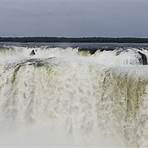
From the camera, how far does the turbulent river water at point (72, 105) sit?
557 inches

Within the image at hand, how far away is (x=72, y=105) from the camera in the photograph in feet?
50.9

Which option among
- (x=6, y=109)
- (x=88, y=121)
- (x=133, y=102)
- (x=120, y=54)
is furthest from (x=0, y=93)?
(x=120, y=54)

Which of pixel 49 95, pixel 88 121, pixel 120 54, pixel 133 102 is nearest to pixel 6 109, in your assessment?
pixel 49 95

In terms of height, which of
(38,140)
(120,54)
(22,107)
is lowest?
(38,140)

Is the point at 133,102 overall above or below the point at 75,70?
below

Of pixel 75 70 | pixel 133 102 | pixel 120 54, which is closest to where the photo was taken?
pixel 133 102

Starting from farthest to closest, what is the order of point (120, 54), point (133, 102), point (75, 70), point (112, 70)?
point (120, 54) < point (75, 70) < point (112, 70) < point (133, 102)

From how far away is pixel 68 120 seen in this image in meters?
15.4

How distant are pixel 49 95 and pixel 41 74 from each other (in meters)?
0.73

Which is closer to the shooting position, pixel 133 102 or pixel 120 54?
pixel 133 102

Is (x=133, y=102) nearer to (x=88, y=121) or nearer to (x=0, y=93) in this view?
(x=88, y=121)

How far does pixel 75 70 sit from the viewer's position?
52.4ft

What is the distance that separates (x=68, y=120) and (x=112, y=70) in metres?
1.93

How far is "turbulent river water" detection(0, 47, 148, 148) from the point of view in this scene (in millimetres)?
14141
